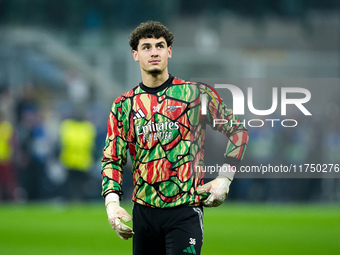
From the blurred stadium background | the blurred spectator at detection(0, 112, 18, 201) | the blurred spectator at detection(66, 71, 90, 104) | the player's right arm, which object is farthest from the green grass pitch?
the player's right arm

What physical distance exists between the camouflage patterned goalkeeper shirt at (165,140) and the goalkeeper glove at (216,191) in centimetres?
6

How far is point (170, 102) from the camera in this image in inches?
204

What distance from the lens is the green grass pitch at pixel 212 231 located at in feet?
35.7

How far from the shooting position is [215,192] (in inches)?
199

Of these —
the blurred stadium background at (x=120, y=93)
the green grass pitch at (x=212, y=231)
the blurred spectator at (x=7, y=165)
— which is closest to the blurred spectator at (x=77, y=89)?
the blurred stadium background at (x=120, y=93)

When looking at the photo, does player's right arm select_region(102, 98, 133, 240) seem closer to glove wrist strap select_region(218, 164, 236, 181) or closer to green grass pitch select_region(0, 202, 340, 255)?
glove wrist strap select_region(218, 164, 236, 181)

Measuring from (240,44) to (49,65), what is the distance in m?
7.80

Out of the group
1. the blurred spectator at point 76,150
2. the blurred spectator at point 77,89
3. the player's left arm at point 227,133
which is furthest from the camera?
the blurred spectator at point 77,89

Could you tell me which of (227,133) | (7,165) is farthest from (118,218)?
(7,165)

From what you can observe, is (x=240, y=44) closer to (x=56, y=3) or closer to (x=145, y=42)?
(x=56, y=3)

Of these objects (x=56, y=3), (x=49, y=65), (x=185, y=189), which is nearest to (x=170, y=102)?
(x=185, y=189)

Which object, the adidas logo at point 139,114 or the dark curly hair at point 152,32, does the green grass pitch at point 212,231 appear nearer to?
the adidas logo at point 139,114

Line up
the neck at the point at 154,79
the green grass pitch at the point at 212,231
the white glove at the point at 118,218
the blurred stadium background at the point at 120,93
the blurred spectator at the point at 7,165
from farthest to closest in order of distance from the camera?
the blurred spectator at the point at 7,165
the blurred stadium background at the point at 120,93
the green grass pitch at the point at 212,231
the neck at the point at 154,79
the white glove at the point at 118,218

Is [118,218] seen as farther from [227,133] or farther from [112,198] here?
[227,133]
